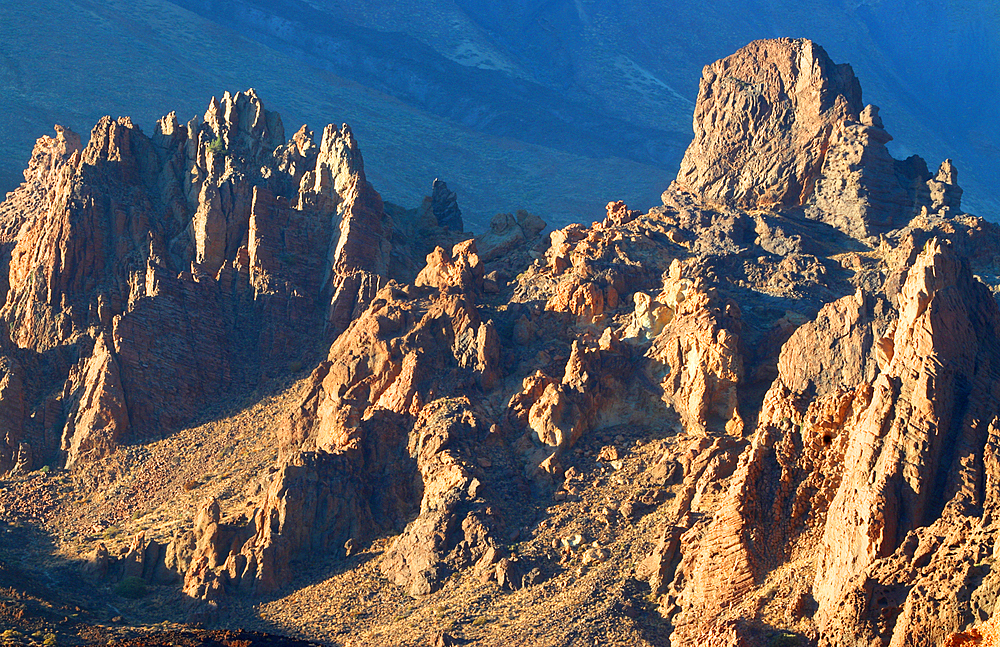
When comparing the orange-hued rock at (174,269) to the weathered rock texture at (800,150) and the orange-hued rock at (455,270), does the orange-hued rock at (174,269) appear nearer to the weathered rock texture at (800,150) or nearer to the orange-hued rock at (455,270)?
the orange-hued rock at (455,270)

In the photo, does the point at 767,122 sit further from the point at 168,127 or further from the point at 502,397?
the point at 168,127

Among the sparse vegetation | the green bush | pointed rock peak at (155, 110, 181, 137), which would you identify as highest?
pointed rock peak at (155, 110, 181, 137)

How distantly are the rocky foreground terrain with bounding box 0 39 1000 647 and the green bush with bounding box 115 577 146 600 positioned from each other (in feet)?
1.09

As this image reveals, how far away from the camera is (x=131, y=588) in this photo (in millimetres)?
94688

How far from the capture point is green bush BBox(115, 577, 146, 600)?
94250 mm

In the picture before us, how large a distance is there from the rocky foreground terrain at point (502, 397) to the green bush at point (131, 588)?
0.33 m

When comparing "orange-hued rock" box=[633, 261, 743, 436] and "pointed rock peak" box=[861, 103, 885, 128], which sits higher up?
"pointed rock peak" box=[861, 103, 885, 128]

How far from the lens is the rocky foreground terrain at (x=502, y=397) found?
A: 7312 centimetres

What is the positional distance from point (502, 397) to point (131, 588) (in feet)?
87.6

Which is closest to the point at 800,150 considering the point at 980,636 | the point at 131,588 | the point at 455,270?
the point at 455,270

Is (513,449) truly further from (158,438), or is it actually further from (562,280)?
(158,438)

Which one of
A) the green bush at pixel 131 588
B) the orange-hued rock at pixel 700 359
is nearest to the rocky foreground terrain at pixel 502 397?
the orange-hued rock at pixel 700 359

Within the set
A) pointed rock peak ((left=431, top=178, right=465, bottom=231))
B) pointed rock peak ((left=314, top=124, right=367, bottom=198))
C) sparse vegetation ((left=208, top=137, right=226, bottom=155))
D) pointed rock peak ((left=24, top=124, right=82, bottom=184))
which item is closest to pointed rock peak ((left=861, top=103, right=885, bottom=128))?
pointed rock peak ((left=431, top=178, right=465, bottom=231))

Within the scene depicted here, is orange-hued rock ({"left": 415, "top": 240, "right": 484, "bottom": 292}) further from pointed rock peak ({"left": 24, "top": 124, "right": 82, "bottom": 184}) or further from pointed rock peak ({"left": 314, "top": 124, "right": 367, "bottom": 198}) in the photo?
pointed rock peak ({"left": 24, "top": 124, "right": 82, "bottom": 184})
